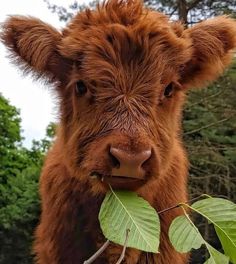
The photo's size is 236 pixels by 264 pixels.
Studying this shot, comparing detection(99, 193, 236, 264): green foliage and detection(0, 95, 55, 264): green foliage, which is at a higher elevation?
detection(0, 95, 55, 264): green foliage

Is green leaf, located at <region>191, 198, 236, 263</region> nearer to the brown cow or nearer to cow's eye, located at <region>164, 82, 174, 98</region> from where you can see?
the brown cow

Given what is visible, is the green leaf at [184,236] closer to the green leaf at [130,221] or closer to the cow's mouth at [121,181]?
the green leaf at [130,221]

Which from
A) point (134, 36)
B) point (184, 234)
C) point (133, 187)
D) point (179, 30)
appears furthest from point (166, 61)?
point (184, 234)

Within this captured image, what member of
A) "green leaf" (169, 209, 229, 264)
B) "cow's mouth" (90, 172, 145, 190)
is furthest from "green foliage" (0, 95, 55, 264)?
"green leaf" (169, 209, 229, 264)

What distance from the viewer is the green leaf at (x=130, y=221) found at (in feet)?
8.26

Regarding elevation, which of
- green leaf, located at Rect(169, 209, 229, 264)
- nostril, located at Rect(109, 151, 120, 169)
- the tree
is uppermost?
the tree

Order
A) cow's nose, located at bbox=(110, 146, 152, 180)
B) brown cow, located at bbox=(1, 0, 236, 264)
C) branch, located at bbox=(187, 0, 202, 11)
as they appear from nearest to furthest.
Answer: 1. cow's nose, located at bbox=(110, 146, 152, 180)
2. brown cow, located at bbox=(1, 0, 236, 264)
3. branch, located at bbox=(187, 0, 202, 11)

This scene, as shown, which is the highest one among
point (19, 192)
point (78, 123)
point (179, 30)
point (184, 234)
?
point (19, 192)

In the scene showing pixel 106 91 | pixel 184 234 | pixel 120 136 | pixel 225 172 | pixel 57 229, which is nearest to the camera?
pixel 184 234

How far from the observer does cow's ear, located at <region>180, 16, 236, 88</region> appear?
12.5 feet

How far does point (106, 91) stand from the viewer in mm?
3127

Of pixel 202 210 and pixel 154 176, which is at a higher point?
pixel 154 176

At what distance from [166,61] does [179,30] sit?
0.43m

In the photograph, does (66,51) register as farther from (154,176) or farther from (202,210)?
(202,210)
